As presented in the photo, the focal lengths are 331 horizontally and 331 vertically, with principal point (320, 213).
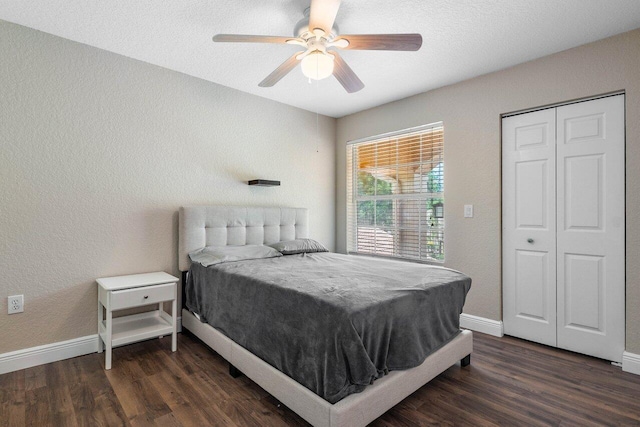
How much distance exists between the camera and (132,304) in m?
2.44

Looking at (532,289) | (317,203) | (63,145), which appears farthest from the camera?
(317,203)

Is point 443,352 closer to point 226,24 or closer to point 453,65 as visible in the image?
point 453,65

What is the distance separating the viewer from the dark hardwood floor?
5.91ft

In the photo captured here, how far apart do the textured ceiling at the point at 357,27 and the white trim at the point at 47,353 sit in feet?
7.61

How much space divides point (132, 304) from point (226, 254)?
786mm

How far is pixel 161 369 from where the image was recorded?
93.1 inches

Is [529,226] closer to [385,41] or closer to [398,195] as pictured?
[398,195]

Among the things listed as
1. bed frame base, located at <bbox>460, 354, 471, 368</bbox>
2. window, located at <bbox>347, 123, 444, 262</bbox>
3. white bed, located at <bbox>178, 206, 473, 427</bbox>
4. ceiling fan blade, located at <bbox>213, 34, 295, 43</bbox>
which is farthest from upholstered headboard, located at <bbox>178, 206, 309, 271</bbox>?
bed frame base, located at <bbox>460, 354, 471, 368</bbox>

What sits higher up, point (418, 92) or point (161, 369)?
point (418, 92)

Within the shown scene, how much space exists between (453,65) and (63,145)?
325cm

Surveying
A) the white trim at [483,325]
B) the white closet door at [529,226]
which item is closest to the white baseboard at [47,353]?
the white trim at [483,325]

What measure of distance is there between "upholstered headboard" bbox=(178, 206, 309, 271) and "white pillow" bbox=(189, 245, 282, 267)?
0.45 feet

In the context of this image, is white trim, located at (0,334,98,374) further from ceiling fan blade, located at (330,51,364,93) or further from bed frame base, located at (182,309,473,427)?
ceiling fan blade, located at (330,51,364,93)

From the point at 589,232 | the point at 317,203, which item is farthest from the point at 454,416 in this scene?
the point at 317,203
